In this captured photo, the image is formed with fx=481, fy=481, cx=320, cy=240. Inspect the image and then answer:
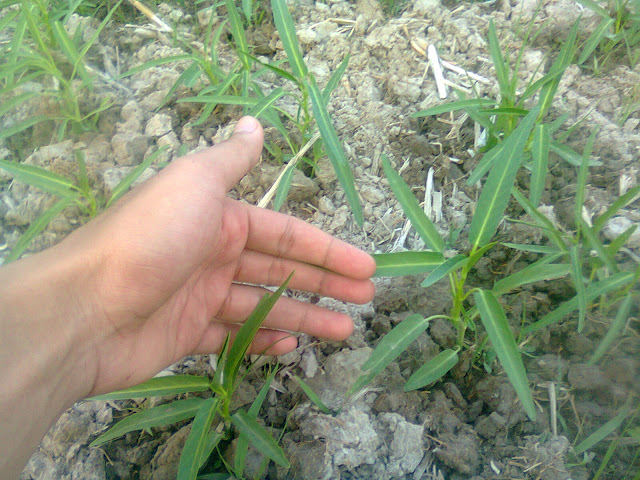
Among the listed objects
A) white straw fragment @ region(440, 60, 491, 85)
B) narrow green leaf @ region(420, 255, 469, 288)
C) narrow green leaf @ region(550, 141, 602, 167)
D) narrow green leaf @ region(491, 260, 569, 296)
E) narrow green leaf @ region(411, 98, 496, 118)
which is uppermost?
narrow green leaf @ region(411, 98, 496, 118)

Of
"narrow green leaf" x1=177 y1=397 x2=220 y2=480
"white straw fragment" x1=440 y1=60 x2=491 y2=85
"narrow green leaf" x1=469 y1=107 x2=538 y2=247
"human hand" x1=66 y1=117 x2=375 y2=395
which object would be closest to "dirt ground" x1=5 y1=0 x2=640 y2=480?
"white straw fragment" x1=440 y1=60 x2=491 y2=85

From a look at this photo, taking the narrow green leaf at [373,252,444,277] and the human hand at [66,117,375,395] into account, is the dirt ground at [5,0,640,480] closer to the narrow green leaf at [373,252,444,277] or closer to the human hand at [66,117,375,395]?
the human hand at [66,117,375,395]

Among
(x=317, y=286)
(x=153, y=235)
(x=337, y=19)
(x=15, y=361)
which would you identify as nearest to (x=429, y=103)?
(x=337, y=19)

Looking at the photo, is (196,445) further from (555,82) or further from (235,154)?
(555,82)

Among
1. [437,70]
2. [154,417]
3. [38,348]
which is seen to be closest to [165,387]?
[154,417]

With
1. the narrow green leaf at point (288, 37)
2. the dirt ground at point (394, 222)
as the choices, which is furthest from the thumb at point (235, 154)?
the dirt ground at point (394, 222)

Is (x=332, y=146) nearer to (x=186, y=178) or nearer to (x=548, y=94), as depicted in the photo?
(x=186, y=178)
